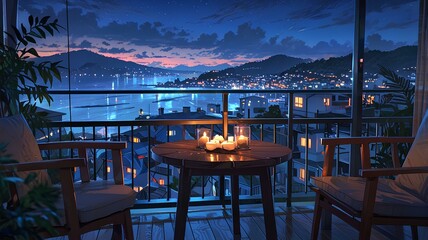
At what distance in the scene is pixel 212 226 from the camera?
10.2 ft

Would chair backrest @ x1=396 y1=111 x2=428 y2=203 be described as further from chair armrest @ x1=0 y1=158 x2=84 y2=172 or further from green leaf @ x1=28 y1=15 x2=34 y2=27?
green leaf @ x1=28 y1=15 x2=34 y2=27

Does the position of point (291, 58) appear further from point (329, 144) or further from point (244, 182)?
point (329, 144)

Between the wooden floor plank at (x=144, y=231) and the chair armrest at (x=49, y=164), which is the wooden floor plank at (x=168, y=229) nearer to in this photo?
the wooden floor plank at (x=144, y=231)

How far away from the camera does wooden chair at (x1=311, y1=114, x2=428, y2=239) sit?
206 cm

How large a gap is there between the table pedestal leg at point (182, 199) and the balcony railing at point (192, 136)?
3.00ft

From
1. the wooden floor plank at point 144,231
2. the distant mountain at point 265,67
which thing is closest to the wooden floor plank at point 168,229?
the wooden floor plank at point 144,231

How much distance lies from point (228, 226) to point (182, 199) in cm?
92

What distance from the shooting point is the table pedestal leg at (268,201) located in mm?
2314

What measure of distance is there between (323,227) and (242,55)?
2.62 metres

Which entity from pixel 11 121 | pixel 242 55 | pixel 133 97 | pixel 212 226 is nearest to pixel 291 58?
pixel 242 55

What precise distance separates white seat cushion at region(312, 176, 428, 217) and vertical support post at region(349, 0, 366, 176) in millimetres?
933

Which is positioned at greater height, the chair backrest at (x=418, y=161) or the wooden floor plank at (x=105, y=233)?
the chair backrest at (x=418, y=161)

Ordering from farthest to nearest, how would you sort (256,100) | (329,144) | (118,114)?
1. (256,100)
2. (118,114)
3. (329,144)

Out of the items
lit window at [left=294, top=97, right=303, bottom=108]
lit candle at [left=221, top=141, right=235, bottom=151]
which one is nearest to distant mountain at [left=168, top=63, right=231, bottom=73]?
lit window at [left=294, top=97, right=303, bottom=108]
